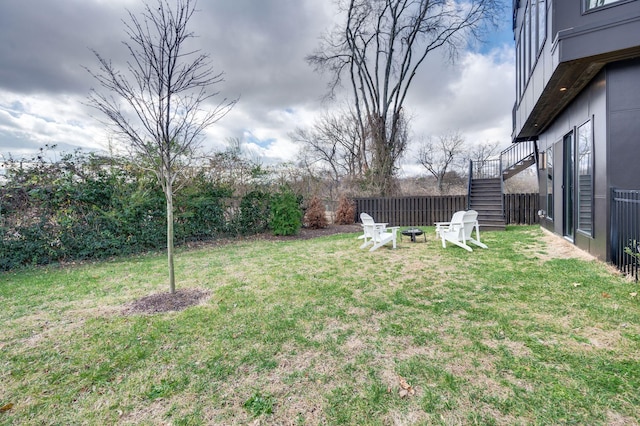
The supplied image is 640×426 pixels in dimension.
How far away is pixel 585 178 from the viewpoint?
5.86 m

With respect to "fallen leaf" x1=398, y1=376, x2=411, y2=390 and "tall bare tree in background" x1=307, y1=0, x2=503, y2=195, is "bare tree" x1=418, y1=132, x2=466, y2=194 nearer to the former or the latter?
"tall bare tree in background" x1=307, y1=0, x2=503, y2=195

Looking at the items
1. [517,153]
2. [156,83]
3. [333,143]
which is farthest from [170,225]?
[333,143]

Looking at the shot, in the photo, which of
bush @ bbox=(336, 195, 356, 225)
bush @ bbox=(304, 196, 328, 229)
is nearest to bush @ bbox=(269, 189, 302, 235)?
bush @ bbox=(304, 196, 328, 229)

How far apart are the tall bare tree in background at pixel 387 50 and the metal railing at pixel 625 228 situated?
12139mm

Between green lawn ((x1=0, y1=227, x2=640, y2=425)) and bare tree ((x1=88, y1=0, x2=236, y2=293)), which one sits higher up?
bare tree ((x1=88, y1=0, x2=236, y2=293))

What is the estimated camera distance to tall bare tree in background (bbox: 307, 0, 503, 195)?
53.2 feet

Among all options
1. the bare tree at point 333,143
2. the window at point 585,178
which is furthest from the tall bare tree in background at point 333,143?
the window at point 585,178

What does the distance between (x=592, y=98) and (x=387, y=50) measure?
14.3m

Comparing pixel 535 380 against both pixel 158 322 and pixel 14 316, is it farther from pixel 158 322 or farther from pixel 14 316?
pixel 14 316

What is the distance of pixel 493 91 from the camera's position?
1639 cm

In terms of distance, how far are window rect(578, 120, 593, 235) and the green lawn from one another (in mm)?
1874

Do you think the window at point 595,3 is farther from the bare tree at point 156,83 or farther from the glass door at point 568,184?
the bare tree at point 156,83

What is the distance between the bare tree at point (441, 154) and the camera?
22684 mm

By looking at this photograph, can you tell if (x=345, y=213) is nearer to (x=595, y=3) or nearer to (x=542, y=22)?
(x=542, y=22)
